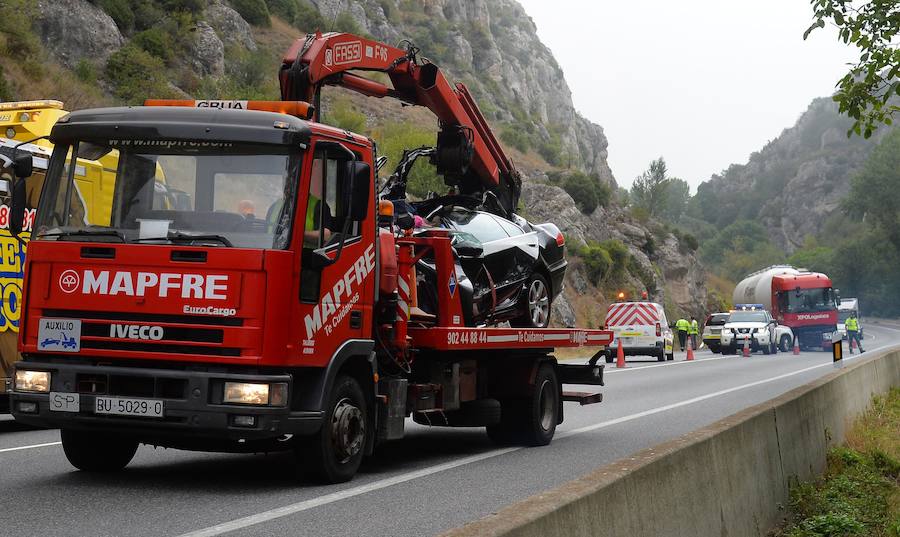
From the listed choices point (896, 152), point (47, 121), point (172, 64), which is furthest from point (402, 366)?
point (896, 152)

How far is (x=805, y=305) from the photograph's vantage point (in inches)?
1997

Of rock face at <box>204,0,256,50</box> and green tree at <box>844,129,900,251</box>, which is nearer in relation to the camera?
rock face at <box>204,0,256,50</box>

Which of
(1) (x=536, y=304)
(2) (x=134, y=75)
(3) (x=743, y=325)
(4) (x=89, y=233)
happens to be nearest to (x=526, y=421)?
(1) (x=536, y=304)

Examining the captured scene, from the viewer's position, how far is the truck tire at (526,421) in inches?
455

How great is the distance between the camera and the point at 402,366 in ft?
30.4

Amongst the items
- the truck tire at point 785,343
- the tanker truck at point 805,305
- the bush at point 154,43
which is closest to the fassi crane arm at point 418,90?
the bush at point 154,43

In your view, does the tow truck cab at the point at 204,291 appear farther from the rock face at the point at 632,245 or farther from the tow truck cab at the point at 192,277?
the rock face at the point at 632,245

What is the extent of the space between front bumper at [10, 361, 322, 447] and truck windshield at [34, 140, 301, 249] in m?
0.88

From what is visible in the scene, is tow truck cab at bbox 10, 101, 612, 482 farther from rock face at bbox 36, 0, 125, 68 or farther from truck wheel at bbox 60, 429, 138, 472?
rock face at bbox 36, 0, 125, 68

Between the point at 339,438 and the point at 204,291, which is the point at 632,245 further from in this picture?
the point at 204,291

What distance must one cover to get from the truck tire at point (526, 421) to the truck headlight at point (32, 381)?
515cm

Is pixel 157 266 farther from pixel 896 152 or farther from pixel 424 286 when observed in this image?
pixel 896 152

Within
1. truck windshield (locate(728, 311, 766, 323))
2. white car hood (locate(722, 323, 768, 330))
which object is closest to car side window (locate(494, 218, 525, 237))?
white car hood (locate(722, 323, 768, 330))

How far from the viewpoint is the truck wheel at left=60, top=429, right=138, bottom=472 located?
8.39 meters
